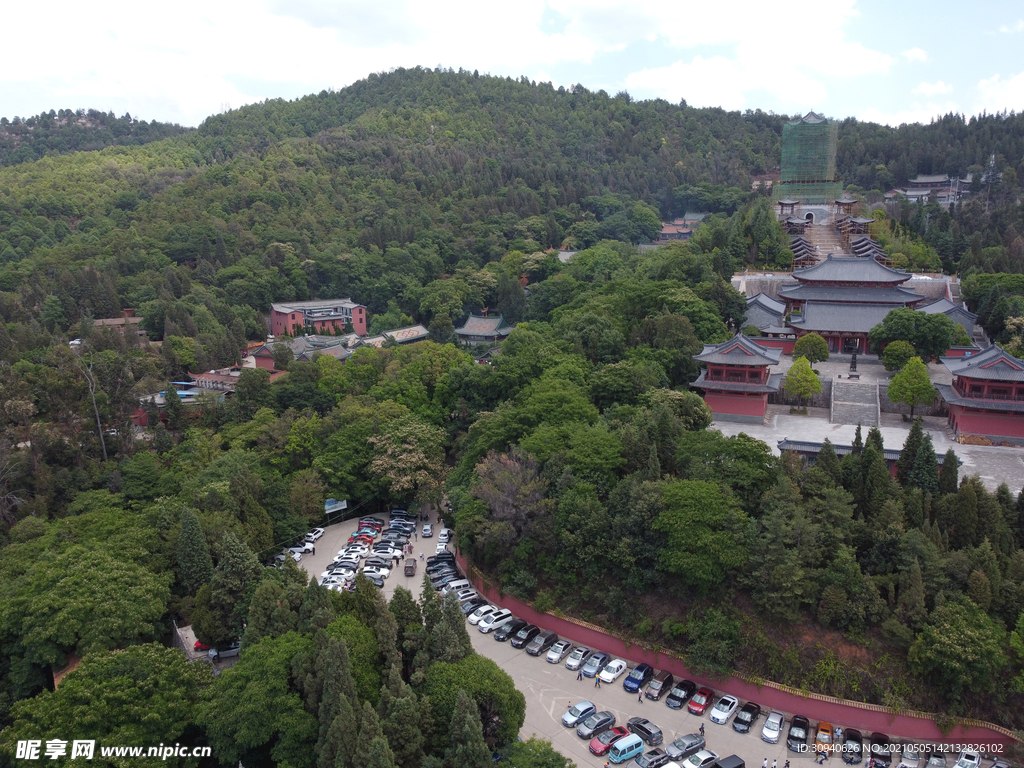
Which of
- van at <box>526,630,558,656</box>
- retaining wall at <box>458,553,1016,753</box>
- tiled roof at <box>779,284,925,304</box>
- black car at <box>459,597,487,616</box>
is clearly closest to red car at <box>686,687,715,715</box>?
retaining wall at <box>458,553,1016,753</box>

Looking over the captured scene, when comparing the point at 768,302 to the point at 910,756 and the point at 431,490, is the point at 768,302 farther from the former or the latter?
the point at 910,756

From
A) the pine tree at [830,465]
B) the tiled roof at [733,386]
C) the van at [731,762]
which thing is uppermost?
the tiled roof at [733,386]

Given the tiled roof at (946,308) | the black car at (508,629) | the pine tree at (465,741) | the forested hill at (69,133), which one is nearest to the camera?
the pine tree at (465,741)

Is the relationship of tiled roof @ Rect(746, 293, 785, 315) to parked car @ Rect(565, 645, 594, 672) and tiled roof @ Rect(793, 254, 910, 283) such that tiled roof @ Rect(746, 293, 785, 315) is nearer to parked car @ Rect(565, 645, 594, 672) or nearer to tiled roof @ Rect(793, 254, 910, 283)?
tiled roof @ Rect(793, 254, 910, 283)

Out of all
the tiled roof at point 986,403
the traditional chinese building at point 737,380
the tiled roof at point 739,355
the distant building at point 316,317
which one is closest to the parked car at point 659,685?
the traditional chinese building at point 737,380

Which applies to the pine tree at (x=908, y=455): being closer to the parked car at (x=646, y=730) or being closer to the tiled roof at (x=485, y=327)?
the parked car at (x=646, y=730)

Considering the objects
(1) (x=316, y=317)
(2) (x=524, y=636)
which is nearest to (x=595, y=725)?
(2) (x=524, y=636)

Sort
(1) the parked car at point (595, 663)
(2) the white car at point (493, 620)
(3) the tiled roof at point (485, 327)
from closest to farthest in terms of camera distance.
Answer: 1. (1) the parked car at point (595, 663)
2. (2) the white car at point (493, 620)
3. (3) the tiled roof at point (485, 327)

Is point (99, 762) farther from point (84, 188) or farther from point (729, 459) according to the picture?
point (84, 188)

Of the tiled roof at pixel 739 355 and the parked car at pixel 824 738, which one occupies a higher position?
the tiled roof at pixel 739 355
